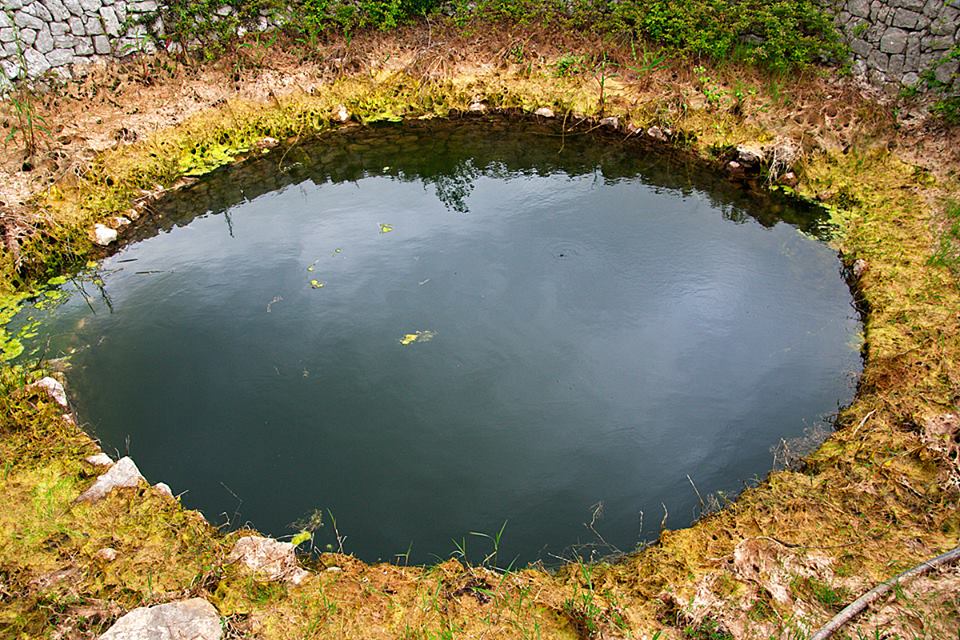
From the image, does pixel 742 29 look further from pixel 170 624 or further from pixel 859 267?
pixel 170 624

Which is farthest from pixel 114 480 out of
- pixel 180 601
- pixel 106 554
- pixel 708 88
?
pixel 708 88

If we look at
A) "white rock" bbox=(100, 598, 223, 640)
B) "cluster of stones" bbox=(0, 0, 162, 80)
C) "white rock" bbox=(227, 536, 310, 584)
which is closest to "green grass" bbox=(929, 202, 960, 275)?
"white rock" bbox=(227, 536, 310, 584)

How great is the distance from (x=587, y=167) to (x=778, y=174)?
90.6 inches

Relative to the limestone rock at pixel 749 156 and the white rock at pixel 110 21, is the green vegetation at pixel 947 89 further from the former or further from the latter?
the white rock at pixel 110 21

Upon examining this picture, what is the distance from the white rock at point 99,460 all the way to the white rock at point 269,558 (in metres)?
1.30

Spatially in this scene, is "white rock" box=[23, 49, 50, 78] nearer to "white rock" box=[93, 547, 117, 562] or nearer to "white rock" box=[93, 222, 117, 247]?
"white rock" box=[93, 222, 117, 247]

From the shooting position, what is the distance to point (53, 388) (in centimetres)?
486

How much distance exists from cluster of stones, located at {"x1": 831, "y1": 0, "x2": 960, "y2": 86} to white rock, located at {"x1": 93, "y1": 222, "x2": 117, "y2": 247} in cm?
924

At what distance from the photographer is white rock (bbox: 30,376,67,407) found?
4.80 m

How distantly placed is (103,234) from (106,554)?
14.3ft

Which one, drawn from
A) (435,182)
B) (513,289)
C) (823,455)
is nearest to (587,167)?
(435,182)

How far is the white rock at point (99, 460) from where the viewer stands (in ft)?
14.1

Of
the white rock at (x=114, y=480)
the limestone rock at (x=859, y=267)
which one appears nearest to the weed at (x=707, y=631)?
the white rock at (x=114, y=480)

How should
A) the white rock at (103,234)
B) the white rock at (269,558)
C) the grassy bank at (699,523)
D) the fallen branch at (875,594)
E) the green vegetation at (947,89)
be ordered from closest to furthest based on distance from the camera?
the fallen branch at (875,594)
the grassy bank at (699,523)
the white rock at (269,558)
the white rock at (103,234)
the green vegetation at (947,89)
